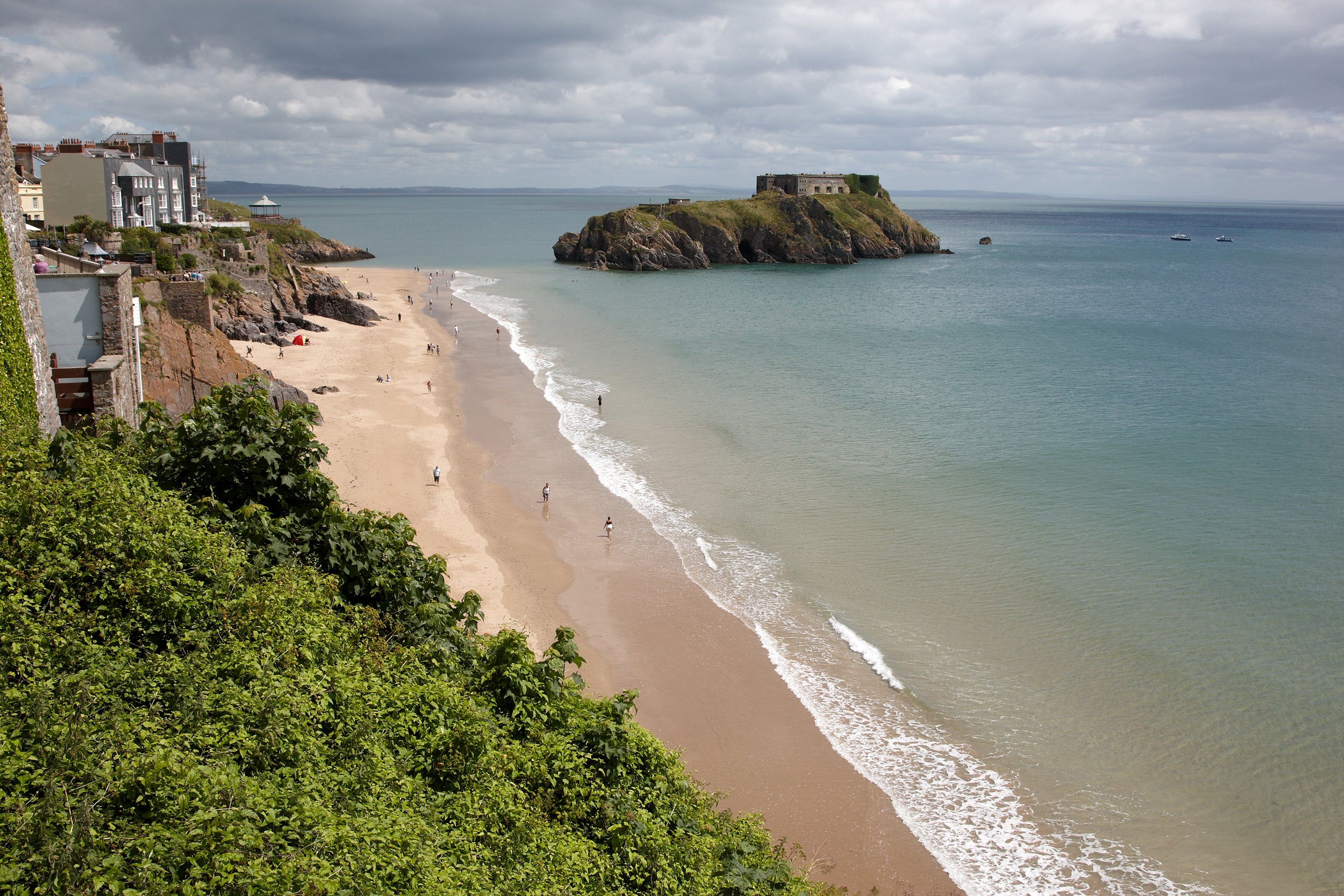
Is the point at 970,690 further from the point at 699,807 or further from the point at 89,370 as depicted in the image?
the point at 89,370

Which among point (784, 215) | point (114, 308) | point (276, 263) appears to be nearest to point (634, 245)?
point (784, 215)

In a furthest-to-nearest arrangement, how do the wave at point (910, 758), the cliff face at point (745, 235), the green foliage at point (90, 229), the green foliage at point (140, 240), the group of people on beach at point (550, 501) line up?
the cliff face at point (745, 235)
the green foliage at point (90, 229)
the green foliage at point (140, 240)
the group of people on beach at point (550, 501)
the wave at point (910, 758)

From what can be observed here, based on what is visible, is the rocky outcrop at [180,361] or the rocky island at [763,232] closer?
the rocky outcrop at [180,361]

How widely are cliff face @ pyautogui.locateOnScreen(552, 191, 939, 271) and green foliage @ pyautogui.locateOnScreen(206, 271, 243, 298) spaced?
2916 inches

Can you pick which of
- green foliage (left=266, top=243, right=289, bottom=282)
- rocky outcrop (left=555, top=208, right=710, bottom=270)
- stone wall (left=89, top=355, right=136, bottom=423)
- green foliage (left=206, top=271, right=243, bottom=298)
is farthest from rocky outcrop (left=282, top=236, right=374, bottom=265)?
stone wall (left=89, top=355, right=136, bottom=423)

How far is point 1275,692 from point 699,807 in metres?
16.3

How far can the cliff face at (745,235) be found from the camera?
13275 centimetres

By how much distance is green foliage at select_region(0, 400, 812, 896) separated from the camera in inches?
275

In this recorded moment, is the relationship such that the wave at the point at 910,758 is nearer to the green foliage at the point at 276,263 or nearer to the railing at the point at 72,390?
the railing at the point at 72,390

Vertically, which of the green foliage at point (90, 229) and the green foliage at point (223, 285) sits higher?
the green foliage at point (90, 229)

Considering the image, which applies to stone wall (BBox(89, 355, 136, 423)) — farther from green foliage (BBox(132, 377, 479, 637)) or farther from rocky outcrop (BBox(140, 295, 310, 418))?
rocky outcrop (BBox(140, 295, 310, 418))

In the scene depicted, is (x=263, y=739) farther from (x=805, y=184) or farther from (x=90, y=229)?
(x=805, y=184)

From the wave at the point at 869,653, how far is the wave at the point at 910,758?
0.04 meters

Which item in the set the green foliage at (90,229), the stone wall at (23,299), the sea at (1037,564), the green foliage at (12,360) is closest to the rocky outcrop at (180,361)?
the stone wall at (23,299)
